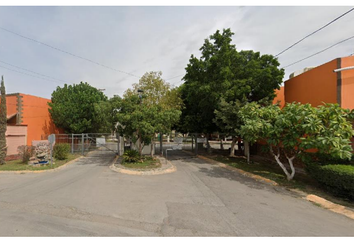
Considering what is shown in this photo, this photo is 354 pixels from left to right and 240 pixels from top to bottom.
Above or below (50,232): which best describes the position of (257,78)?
above

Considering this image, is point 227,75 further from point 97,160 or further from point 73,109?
point 73,109

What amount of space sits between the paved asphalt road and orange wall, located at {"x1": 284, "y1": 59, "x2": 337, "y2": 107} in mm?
→ 5844

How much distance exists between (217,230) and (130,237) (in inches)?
72.4

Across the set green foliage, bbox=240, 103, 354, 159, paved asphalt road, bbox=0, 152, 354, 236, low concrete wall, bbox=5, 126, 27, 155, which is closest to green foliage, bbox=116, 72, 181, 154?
paved asphalt road, bbox=0, 152, 354, 236

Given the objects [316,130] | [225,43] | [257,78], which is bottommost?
[316,130]

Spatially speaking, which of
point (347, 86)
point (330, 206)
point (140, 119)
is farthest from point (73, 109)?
point (347, 86)

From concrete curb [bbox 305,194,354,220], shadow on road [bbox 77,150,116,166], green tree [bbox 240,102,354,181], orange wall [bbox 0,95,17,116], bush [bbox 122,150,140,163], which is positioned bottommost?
shadow on road [bbox 77,150,116,166]

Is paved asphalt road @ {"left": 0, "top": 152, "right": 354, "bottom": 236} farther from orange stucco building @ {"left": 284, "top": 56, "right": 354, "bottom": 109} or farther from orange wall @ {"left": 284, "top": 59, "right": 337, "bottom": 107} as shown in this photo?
orange wall @ {"left": 284, "top": 59, "right": 337, "bottom": 107}

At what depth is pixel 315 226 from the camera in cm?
389

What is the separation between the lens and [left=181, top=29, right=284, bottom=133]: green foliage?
11609 mm

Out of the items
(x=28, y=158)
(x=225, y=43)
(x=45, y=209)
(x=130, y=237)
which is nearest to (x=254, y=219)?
(x=130, y=237)

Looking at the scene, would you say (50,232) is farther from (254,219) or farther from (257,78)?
(257,78)

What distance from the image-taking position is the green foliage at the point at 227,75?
38.1 feet

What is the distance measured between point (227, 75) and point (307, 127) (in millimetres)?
6456
